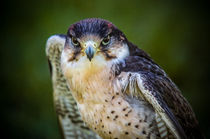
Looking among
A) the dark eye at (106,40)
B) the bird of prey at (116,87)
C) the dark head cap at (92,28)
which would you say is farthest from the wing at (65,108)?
the dark eye at (106,40)

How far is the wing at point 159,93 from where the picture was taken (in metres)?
2.79

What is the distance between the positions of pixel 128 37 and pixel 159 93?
9.47 ft

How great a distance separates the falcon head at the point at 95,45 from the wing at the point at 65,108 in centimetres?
111

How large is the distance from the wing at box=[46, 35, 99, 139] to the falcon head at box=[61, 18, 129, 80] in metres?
1.11

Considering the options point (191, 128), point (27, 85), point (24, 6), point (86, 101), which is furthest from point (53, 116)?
point (191, 128)

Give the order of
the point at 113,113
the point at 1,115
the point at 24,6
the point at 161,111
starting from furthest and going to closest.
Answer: the point at 24,6 < the point at 1,115 < the point at 113,113 < the point at 161,111

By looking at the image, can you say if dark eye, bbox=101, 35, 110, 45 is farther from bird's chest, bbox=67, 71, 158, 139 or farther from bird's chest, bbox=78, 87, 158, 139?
bird's chest, bbox=78, 87, 158, 139

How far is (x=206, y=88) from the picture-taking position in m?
5.83

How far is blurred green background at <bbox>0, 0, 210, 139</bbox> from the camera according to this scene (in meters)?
5.71

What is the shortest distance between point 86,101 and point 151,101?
2.28 feet

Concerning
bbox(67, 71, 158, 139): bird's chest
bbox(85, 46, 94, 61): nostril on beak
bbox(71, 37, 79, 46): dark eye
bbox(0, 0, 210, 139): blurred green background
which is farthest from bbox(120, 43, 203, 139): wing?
bbox(0, 0, 210, 139): blurred green background

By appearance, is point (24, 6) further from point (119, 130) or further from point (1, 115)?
point (119, 130)

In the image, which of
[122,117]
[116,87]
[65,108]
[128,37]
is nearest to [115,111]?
[122,117]

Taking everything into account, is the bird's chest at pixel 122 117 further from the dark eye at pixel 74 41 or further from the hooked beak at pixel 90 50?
the dark eye at pixel 74 41
